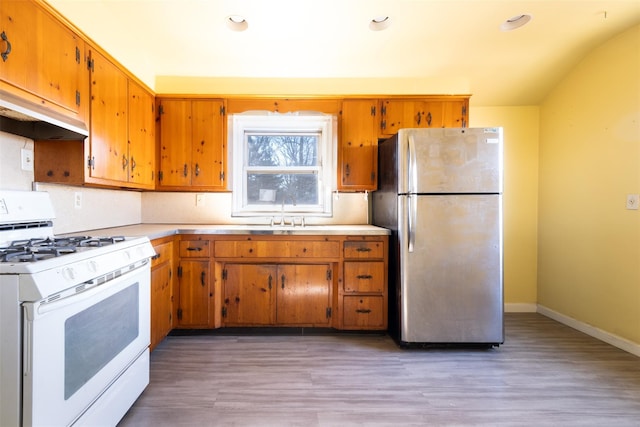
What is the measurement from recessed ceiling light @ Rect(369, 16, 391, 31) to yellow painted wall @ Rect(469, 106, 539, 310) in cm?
155

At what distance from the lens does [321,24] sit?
2.35 meters

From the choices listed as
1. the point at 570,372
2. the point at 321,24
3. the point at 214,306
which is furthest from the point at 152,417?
the point at 321,24

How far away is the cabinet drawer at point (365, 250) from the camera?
2562mm

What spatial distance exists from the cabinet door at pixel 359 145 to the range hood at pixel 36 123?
79.0 inches

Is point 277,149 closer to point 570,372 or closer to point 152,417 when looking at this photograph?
point 152,417

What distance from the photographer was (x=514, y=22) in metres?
2.34

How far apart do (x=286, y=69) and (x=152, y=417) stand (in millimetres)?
2899

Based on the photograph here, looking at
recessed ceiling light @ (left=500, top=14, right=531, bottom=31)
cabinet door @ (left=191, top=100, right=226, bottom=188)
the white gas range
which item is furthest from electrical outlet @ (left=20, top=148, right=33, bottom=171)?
recessed ceiling light @ (left=500, top=14, right=531, bottom=31)

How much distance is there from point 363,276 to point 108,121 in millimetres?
2268

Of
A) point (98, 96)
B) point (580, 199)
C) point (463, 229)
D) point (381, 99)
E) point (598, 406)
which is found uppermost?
point (381, 99)

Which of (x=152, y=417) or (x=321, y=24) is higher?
(x=321, y=24)

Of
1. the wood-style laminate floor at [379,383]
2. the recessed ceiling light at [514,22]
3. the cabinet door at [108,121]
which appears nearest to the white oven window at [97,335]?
the wood-style laminate floor at [379,383]

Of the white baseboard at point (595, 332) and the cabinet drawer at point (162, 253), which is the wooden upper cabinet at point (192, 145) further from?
the white baseboard at point (595, 332)

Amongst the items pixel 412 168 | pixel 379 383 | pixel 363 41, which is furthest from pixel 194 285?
pixel 363 41
